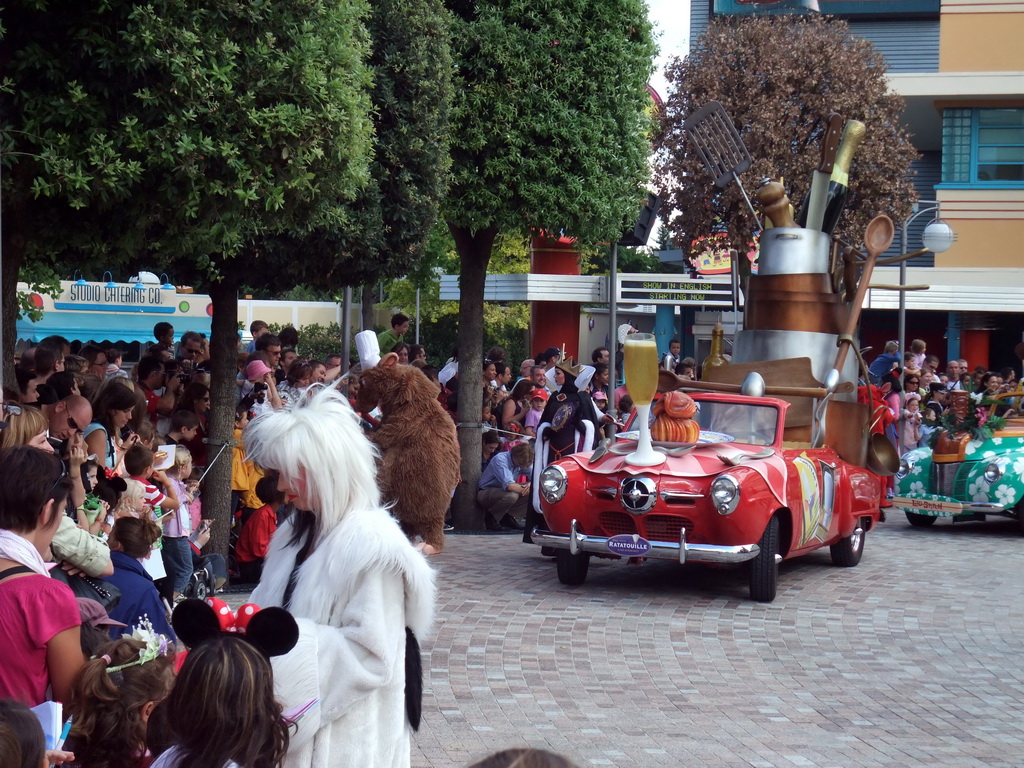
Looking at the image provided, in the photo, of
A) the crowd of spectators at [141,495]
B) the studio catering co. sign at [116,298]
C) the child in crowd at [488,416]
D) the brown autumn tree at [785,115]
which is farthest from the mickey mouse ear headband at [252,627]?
the brown autumn tree at [785,115]

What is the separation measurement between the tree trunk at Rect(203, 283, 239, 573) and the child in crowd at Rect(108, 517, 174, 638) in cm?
411

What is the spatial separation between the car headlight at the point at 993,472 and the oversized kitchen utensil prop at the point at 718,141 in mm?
3742

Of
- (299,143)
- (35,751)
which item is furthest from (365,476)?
(299,143)

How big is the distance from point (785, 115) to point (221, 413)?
16.6 metres

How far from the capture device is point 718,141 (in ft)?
46.0

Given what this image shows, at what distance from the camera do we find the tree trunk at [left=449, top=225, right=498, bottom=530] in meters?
13.7

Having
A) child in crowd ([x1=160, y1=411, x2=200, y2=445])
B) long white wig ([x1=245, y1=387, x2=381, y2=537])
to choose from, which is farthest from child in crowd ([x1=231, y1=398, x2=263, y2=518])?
long white wig ([x1=245, y1=387, x2=381, y2=537])

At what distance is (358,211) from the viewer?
998 cm

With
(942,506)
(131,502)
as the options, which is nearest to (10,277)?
(131,502)

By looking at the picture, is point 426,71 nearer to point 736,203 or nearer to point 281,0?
point 281,0

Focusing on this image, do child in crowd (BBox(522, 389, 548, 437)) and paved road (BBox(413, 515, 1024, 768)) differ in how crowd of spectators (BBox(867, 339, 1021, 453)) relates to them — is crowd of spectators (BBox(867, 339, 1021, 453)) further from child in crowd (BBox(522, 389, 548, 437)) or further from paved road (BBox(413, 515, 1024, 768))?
paved road (BBox(413, 515, 1024, 768))

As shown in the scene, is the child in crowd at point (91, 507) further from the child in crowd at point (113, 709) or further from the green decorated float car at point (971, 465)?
the green decorated float car at point (971, 465)

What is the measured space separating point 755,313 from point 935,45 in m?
25.5

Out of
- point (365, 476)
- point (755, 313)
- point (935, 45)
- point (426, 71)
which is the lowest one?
point (365, 476)
